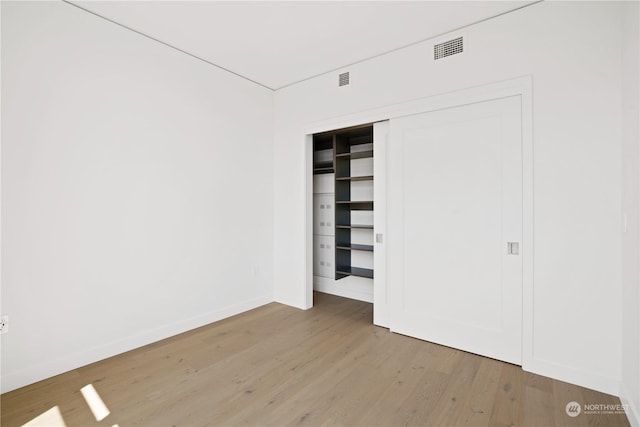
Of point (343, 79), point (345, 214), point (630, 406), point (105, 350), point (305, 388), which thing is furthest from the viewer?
point (345, 214)

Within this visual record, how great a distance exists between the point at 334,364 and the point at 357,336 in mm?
599

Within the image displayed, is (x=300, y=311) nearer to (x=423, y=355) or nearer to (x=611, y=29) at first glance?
(x=423, y=355)

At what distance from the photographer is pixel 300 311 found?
3.76m

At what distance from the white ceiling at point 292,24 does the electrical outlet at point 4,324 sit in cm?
240

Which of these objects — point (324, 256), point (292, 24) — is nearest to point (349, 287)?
point (324, 256)

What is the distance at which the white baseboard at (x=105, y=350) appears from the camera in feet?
7.10

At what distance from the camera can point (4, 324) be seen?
82.7 inches

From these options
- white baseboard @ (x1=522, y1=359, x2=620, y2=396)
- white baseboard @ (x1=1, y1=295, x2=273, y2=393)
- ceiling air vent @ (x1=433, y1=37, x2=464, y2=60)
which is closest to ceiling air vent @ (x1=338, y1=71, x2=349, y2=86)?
ceiling air vent @ (x1=433, y1=37, x2=464, y2=60)

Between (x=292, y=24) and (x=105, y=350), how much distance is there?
126 inches

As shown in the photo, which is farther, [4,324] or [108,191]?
[108,191]

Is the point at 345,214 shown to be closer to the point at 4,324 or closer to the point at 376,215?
the point at 376,215

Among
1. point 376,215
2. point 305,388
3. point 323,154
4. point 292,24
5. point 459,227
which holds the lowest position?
point 305,388

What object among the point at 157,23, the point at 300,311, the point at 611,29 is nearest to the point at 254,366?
the point at 300,311

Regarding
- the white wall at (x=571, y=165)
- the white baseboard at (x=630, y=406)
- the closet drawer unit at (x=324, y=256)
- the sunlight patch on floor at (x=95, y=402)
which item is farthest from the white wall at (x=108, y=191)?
the white baseboard at (x=630, y=406)
